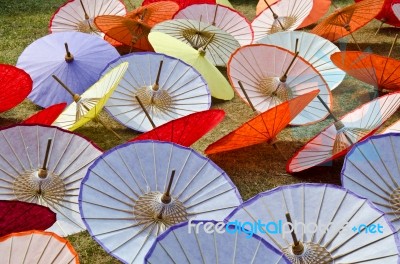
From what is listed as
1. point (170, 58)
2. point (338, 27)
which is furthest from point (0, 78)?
point (338, 27)

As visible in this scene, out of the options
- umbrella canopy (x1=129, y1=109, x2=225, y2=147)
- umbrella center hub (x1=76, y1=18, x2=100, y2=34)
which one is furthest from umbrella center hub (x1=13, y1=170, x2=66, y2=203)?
umbrella center hub (x1=76, y1=18, x2=100, y2=34)

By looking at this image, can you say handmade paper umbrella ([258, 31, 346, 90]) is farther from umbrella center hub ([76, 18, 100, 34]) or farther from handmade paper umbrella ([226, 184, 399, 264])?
handmade paper umbrella ([226, 184, 399, 264])

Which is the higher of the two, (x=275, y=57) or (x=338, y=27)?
(x=338, y=27)

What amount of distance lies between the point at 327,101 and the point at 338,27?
1135 mm

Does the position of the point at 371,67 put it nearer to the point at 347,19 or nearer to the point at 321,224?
the point at 347,19

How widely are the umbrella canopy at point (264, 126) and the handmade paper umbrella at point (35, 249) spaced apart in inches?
41.5

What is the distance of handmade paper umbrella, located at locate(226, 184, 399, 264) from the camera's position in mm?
2406

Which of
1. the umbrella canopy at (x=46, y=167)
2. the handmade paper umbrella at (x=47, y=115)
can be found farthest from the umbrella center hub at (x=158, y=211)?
the handmade paper umbrella at (x=47, y=115)

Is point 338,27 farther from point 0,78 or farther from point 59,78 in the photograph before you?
point 0,78

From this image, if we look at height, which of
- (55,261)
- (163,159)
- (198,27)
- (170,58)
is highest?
(198,27)

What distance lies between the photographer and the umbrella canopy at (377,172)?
2.81 meters

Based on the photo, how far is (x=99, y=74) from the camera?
403 cm

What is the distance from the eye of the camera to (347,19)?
476cm

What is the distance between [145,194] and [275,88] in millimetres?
1406
